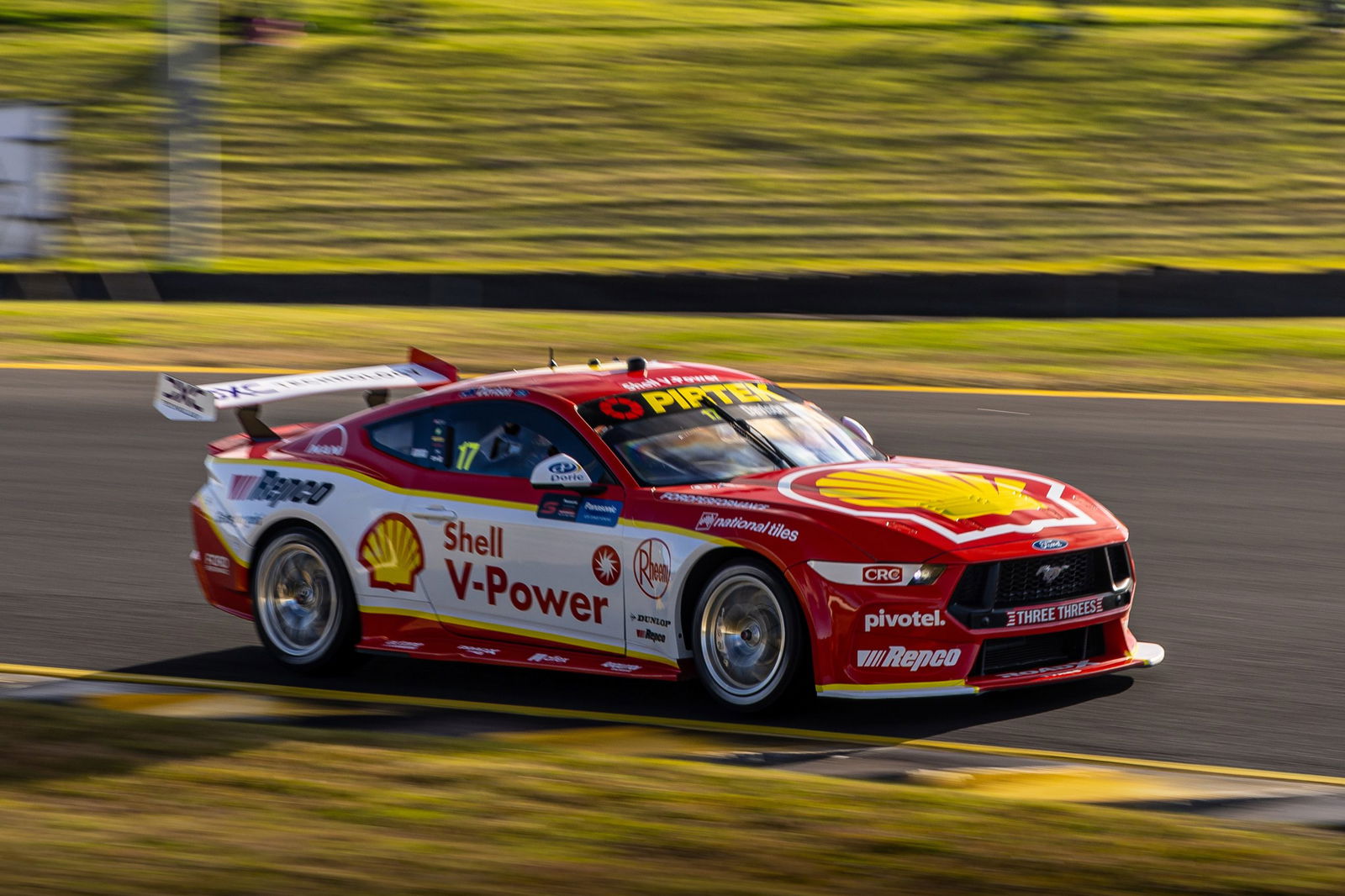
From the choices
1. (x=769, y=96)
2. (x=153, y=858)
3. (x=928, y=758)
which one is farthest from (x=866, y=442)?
(x=769, y=96)

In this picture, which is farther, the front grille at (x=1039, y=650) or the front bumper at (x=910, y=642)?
the front grille at (x=1039, y=650)

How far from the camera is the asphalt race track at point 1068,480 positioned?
6.81m

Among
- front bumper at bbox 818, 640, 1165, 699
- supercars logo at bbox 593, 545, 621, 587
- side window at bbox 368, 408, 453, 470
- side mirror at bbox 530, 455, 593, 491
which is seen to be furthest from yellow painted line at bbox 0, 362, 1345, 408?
front bumper at bbox 818, 640, 1165, 699

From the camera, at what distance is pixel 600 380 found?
7785 mm

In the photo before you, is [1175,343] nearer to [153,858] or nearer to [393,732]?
[393,732]

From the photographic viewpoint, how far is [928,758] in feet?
20.6

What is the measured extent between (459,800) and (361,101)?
3172 centimetres

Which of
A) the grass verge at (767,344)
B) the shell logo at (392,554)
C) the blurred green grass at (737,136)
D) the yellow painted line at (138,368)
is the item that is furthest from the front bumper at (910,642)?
the blurred green grass at (737,136)

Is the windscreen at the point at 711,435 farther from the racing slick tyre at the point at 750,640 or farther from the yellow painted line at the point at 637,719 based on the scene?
the yellow painted line at the point at 637,719

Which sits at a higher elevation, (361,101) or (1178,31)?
(1178,31)

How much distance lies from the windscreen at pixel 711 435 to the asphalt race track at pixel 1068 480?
0.92 m

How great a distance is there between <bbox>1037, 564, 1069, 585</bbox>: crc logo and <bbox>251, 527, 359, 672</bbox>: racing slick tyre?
2945 mm

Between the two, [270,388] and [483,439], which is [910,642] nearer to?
[483,439]

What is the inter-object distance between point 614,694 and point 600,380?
1.36 meters
